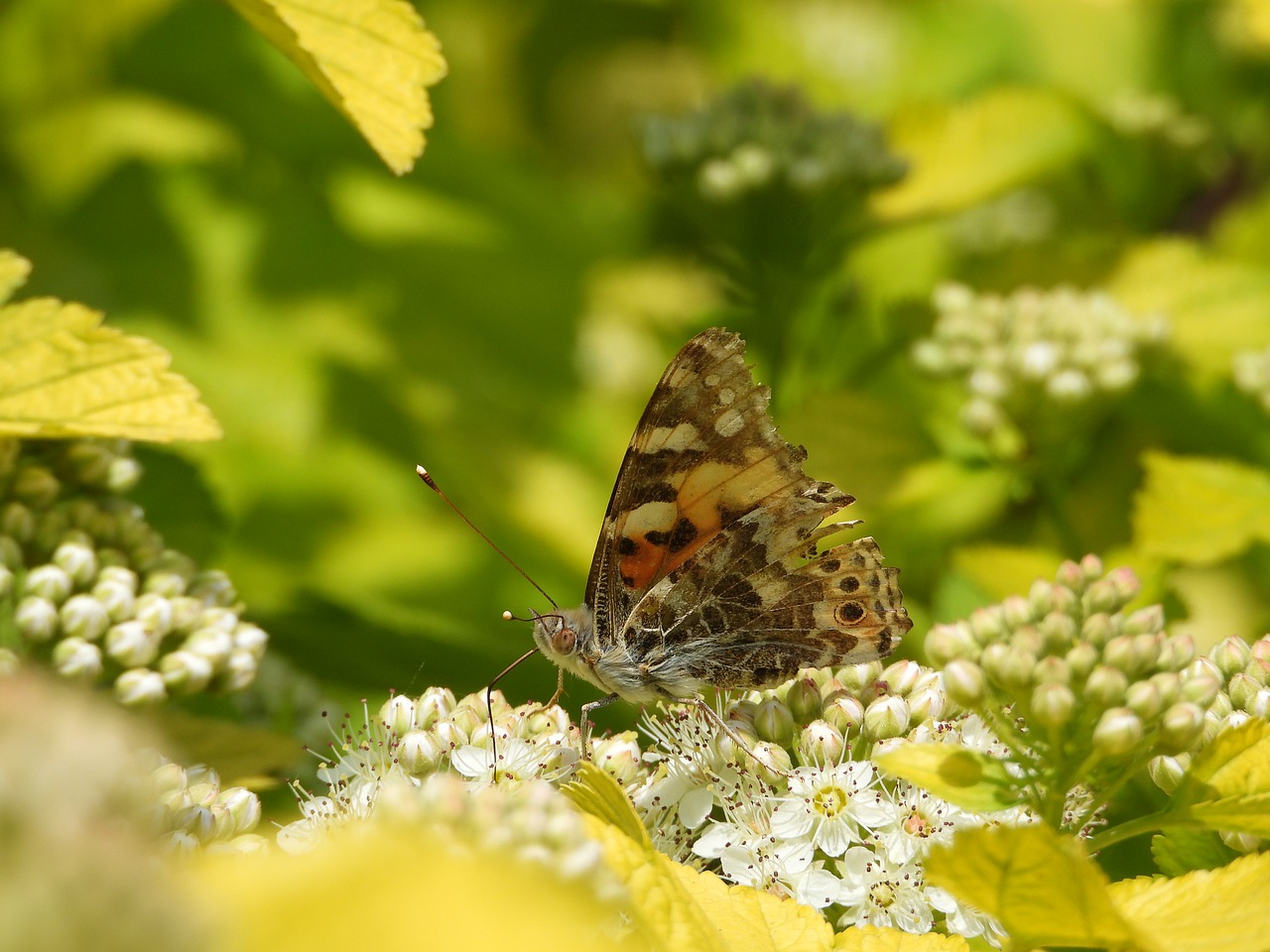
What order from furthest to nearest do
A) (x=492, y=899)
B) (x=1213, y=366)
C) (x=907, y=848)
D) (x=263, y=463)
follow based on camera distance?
(x=263, y=463), (x=1213, y=366), (x=907, y=848), (x=492, y=899)

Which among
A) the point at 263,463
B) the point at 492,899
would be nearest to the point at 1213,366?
the point at 263,463

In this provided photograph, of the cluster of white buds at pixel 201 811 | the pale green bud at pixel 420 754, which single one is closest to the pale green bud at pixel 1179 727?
the pale green bud at pixel 420 754

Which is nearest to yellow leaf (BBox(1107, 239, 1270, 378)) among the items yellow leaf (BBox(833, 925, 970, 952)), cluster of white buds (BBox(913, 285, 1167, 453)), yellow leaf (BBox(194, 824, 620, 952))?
cluster of white buds (BBox(913, 285, 1167, 453))

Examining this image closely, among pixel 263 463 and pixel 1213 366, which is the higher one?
pixel 263 463

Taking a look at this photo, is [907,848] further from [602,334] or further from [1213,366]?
[602,334]

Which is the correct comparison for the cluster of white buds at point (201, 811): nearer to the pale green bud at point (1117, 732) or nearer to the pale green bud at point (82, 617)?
the pale green bud at point (82, 617)

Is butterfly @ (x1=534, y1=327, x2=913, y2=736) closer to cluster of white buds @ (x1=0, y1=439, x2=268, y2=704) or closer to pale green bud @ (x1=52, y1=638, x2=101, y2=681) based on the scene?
cluster of white buds @ (x1=0, y1=439, x2=268, y2=704)

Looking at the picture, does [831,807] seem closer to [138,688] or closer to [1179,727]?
[1179,727]
